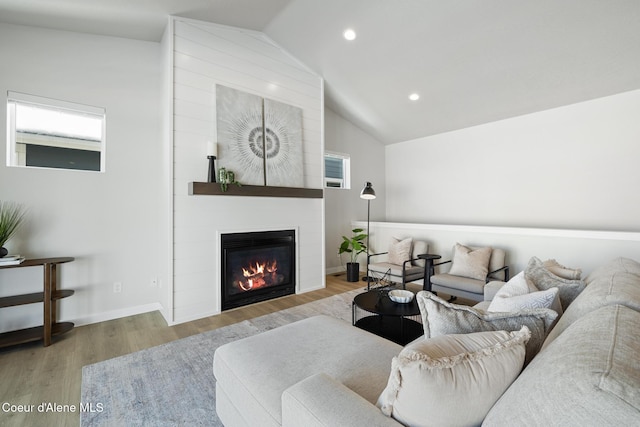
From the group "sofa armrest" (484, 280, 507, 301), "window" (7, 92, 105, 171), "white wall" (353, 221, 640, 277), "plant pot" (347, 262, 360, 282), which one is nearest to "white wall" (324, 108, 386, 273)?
"plant pot" (347, 262, 360, 282)

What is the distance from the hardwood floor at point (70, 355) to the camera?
183 centimetres

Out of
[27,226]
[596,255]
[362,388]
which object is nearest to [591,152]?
[596,255]

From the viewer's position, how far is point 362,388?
49.8 inches

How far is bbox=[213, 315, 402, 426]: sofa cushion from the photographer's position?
1.27m

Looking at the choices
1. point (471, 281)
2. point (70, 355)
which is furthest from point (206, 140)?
point (471, 281)

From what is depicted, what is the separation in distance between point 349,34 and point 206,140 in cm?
210

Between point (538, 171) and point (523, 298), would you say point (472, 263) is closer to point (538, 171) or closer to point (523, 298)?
point (538, 171)

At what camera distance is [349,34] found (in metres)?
3.38

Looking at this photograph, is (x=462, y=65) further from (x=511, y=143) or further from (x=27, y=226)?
(x=27, y=226)

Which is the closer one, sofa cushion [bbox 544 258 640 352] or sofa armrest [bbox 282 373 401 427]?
sofa armrest [bbox 282 373 401 427]

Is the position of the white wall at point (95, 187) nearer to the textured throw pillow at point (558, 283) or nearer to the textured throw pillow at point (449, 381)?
the textured throw pillow at point (449, 381)

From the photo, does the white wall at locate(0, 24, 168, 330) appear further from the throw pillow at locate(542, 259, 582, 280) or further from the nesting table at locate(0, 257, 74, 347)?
the throw pillow at locate(542, 259, 582, 280)

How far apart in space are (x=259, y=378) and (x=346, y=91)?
4.28m

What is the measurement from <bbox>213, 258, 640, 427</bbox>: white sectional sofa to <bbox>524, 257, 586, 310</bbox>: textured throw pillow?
0.23m
